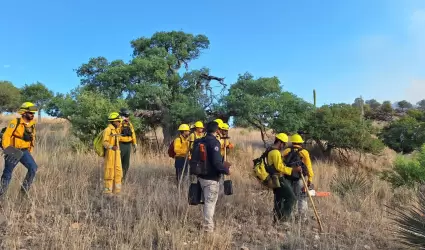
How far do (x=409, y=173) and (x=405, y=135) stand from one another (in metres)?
9.09

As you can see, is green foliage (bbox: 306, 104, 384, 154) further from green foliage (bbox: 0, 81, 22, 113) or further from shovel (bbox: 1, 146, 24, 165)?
green foliage (bbox: 0, 81, 22, 113)

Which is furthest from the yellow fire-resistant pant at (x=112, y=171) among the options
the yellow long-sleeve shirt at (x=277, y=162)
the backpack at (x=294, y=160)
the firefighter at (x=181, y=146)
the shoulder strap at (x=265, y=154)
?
the backpack at (x=294, y=160)

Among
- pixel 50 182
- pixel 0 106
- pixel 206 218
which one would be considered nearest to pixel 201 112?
pixel 50 182

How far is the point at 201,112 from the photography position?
13.1 metres

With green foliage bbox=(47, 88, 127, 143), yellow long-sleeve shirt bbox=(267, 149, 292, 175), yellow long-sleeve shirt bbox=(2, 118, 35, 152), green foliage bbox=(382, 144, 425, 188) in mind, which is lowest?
green foliage bbox=(382, 144, 425, 188)

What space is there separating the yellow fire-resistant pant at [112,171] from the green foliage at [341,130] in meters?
9.78

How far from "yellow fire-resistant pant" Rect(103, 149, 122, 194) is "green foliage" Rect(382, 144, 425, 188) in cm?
705

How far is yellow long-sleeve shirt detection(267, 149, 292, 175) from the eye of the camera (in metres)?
6.18

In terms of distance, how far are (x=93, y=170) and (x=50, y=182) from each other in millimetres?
1832

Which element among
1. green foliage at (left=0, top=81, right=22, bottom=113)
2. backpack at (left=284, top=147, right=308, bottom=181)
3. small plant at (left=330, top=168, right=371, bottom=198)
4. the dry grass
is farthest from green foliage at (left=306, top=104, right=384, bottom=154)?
green foliage at (left=0, top=81, right=22, bottom=113)

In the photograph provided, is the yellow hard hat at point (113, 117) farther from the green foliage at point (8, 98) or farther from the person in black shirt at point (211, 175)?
the green foliage at point (8, 98)

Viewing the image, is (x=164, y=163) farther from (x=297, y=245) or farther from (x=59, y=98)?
(x=297, y=245)

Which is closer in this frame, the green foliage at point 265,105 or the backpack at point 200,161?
the backpack at point 200,161

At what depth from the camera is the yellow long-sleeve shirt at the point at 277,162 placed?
243 inches
